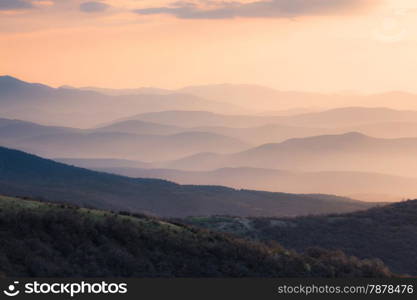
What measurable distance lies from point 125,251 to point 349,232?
3186 cm

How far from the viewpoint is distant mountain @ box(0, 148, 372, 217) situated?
395 feet

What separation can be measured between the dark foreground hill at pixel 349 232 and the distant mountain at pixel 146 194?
5057 cm

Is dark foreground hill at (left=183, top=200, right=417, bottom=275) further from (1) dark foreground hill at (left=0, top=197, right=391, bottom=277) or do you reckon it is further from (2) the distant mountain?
(2) the distant mountain

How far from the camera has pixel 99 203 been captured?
111438mm

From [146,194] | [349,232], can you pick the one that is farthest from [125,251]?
[146,194]

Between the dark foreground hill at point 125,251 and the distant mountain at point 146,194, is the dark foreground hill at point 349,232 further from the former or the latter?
the distant mountain at point 146,194

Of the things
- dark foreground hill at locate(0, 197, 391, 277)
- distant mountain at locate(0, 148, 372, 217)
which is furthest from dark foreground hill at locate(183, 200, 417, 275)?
distant mountain at locate(0, 148, 372, 217)

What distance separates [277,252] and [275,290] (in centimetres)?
1030

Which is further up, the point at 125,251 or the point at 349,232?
the point at 349,232

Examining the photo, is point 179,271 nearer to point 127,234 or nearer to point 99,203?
point 127,234

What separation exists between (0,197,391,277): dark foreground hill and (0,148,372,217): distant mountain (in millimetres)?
73605

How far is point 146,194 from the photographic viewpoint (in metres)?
137

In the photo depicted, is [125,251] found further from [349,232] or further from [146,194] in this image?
[146,194]

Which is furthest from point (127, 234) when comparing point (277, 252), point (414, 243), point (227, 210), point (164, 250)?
point (227, 210)
